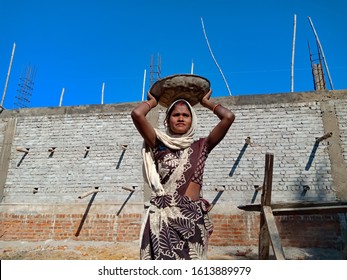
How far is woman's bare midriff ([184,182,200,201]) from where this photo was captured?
6.40ft

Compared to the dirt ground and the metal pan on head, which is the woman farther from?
the dirt ground

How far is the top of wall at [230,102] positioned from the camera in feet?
22.7

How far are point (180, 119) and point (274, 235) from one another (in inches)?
63.7

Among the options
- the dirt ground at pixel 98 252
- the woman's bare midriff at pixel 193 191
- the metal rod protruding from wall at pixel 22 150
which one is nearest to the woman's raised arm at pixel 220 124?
the woman's bare midriff at pixel 193 191

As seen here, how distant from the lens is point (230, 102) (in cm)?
730

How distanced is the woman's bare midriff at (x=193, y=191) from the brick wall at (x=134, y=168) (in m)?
4.73

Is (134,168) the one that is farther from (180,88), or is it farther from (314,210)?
(180,88)

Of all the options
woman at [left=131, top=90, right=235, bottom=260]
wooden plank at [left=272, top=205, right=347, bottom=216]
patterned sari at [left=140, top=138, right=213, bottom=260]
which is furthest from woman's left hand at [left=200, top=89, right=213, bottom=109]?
wooden plank at [left=272, top=205, right=347, bottom=216]

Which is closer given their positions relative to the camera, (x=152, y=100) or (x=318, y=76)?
(x=152, y=100)

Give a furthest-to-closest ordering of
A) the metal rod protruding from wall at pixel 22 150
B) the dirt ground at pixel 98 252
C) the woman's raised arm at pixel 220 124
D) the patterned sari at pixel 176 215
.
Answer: the metal rod protruding from wall at pixel 22 150 < the dirt ground at pixel 98 252 < the woman's raised arm at pixel 220 124 < the patterned sari at pixel 176 215

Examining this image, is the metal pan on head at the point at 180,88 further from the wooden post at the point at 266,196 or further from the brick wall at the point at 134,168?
the brick wall at the point at 134,168

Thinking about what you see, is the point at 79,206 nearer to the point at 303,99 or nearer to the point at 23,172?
the point at 23,172

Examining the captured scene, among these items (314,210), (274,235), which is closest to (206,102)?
(274,235)

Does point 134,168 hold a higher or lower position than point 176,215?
higher
